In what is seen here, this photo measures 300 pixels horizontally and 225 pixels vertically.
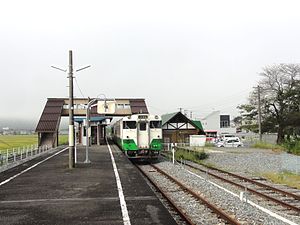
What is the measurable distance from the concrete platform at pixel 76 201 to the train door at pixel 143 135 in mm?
8237

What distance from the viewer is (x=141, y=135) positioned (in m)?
22.8

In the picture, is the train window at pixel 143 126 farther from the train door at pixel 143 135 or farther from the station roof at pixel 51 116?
the station roof at pixel 51 116

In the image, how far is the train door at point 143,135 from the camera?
74.4 feet

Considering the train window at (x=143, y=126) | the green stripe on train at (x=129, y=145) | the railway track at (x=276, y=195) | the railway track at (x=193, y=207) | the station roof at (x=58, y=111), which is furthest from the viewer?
the station roof at (x=58, y=111)

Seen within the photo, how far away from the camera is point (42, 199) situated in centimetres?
955

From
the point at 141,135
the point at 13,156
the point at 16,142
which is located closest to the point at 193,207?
the point at 141,135

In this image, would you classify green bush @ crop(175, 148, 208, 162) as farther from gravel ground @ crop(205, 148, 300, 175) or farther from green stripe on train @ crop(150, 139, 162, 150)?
green stripe on train @ crop(150, 139, 162, 150)

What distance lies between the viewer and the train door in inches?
893

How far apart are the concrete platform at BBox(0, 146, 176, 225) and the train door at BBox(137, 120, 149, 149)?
8237 mm

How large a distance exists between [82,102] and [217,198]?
3923 cm

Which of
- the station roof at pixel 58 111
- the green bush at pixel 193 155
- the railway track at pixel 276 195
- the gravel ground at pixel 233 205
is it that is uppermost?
the station roof at pixel 58 111

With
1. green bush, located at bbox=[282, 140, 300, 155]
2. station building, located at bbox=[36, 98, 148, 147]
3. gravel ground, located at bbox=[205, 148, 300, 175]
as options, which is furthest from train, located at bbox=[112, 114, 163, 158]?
station building, located at bbox=[36, 98, 148, 147]

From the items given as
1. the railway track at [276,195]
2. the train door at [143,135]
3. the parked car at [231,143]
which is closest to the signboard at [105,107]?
the train door at [143,135]

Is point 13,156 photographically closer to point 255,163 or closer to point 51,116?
point 255,163
